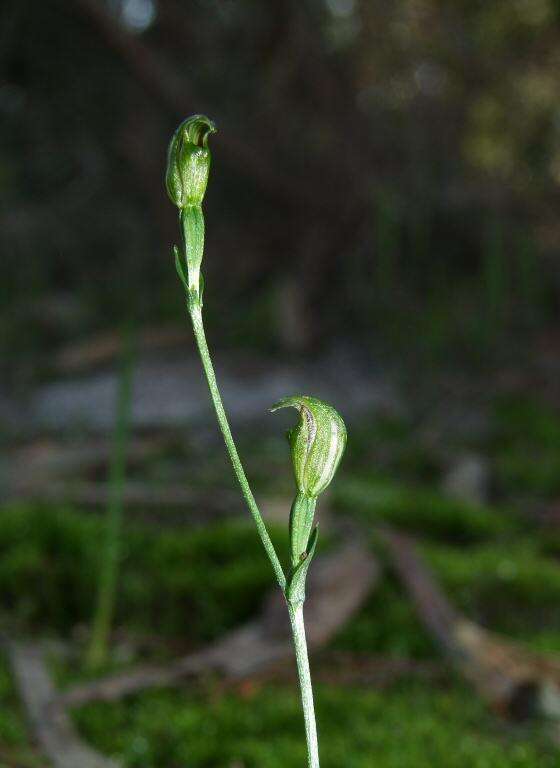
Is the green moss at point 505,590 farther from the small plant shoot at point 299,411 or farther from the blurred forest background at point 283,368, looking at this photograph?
the small plant shoot at point 299,411

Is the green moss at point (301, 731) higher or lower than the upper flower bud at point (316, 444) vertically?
lower

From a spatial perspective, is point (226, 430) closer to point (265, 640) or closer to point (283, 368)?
→ point (265, 640)

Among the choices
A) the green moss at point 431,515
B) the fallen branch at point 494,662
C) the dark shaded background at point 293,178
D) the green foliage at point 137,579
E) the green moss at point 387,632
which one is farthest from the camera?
the dark shaded background at point 293,178

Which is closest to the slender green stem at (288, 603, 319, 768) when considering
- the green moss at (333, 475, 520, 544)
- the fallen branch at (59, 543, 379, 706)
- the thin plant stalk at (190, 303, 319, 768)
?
the thin plant stalk at (190, 303, 319, 768)

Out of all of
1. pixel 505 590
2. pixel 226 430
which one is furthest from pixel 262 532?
pixel 505 590

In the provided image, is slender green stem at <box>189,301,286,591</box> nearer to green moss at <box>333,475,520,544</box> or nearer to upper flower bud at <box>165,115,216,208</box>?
upper flower bud at <box>165,115,216,208</box>

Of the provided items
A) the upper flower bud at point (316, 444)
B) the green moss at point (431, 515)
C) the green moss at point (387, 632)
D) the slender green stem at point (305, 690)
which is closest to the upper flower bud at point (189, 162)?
the upper flower bud at point (316, 444)
